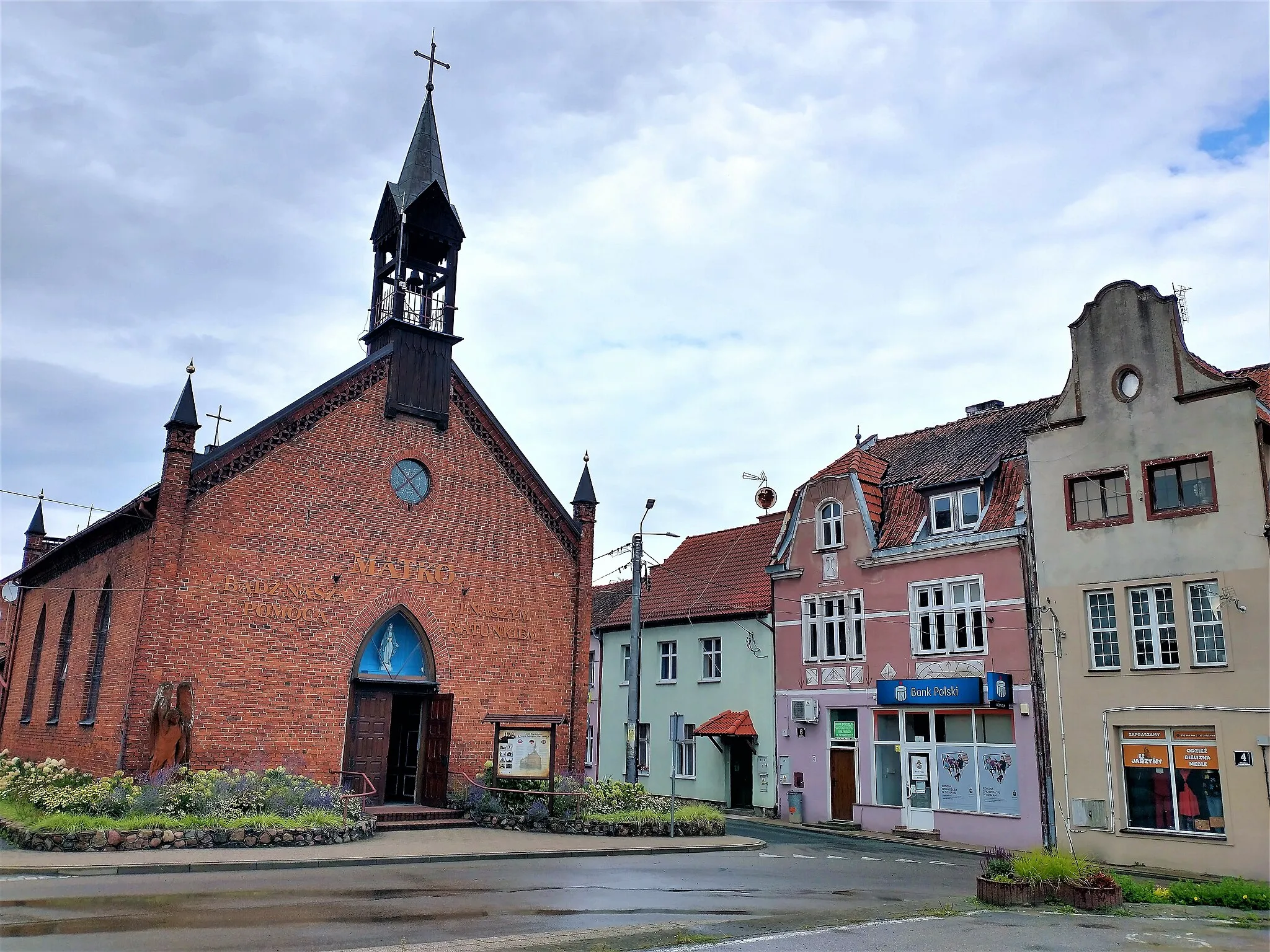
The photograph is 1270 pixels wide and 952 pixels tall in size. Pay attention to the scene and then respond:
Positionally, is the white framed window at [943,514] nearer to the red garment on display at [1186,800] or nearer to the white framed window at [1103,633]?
the white framed window at [1103,633]

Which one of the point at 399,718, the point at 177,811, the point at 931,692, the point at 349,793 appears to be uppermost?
the point at 931,692

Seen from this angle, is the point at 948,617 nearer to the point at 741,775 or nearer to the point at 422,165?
the point at 741,775

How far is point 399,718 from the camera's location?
982 inches

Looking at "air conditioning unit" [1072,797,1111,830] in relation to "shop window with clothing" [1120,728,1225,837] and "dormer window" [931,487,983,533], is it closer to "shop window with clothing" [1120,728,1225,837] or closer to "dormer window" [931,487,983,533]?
"shop window with clothing" [1120,728,1225,837]

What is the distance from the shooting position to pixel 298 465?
23406 millimetres

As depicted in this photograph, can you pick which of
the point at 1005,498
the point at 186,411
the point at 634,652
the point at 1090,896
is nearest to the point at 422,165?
the point at 186,411

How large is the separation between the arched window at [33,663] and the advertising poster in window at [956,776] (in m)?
23.8

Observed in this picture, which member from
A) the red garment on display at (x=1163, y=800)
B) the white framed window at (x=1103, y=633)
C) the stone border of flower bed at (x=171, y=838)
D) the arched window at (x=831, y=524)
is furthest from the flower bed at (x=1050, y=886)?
the arched window at (x=831, y=524)

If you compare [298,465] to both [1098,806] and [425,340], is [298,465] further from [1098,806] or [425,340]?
[1098,806]

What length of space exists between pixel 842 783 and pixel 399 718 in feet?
40.2

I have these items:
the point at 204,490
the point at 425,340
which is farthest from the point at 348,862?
the point at 425,340

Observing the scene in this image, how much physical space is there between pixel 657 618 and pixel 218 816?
20.4 metres

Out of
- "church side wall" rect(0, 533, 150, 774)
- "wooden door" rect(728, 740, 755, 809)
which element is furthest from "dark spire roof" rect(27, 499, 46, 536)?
"wooden door" rect(728, 740, 755, 809)

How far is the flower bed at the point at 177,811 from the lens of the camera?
55.5 ft
